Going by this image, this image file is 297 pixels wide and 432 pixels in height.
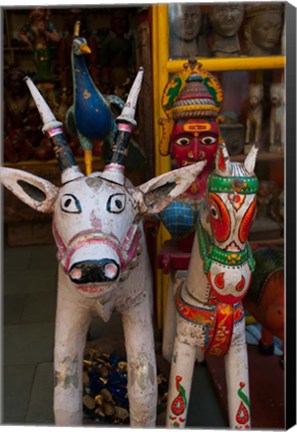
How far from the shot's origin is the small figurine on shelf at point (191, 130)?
130cm

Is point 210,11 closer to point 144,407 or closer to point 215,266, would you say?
point 215,266

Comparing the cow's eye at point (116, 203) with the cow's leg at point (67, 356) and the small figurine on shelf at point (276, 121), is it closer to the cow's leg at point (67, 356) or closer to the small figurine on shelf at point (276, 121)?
the cow's leg at point (67, 356)

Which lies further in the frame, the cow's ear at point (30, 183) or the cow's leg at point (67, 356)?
the cow's leg at point (67, 356)

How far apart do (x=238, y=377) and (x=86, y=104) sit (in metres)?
0.82

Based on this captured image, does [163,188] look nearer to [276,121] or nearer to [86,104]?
[86,104]

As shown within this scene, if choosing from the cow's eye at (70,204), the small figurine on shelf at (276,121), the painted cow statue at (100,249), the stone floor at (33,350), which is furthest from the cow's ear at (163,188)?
the small figurine on shelf at (276,121)

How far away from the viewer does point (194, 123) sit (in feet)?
4.25

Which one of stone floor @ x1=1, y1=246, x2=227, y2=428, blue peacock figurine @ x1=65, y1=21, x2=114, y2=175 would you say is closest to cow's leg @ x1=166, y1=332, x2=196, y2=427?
stone floor @ x1=1, y1=246, x2=227, y2=428

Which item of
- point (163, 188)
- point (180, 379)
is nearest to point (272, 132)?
point (163, 188)

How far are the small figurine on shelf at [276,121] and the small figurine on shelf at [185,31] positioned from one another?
41 cm

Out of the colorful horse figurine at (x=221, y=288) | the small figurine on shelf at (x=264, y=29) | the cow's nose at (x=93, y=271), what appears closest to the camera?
the cow's nose at (x=93, y=271)

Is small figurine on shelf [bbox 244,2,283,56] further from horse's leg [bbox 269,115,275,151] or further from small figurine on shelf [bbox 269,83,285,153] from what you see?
horse's leg [bbox 269,115,275,151]

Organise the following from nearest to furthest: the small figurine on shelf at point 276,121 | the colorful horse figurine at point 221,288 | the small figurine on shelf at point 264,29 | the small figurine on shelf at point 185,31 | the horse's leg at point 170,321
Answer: the colorful horse figurine at point 221,288 < the horse's leg at point 170,321 < the small figurine on shelf at point 185,31 < the small figurine on shelf at point 264,29 < the small figurine on shelf at point 276,121

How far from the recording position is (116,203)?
3.13 feet
